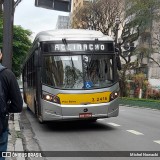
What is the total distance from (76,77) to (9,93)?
7976 mm

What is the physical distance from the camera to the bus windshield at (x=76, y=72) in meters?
12.7

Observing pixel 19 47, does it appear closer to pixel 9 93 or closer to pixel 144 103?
pixel 144 103

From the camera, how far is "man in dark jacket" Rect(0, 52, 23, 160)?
4707 mm

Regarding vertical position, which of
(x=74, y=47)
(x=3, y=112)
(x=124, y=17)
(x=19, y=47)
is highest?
(x=124, y=17)

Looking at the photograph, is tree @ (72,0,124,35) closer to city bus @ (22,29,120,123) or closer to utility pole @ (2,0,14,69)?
utility pole @ (2,0,14,69)

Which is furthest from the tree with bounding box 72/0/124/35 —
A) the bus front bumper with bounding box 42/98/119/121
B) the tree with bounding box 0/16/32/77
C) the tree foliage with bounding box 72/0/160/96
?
the bus front bumper with bounding box 42/98/119/121

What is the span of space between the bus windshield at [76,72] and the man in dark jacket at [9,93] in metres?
7.66

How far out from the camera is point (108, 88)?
1288 cm

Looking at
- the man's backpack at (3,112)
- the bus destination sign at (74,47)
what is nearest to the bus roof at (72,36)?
the bus destination sign at (74,47)

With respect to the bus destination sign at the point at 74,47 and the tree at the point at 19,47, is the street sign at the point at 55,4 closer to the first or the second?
the bus destination sign at the point at 74,47

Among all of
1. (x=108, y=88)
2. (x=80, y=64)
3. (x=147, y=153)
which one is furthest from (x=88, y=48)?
(x=147, y=153)

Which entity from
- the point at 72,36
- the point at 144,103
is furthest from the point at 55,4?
the point at 144,103

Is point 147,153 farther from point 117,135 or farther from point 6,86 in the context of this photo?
point 6,86

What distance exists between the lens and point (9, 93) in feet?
15.7
